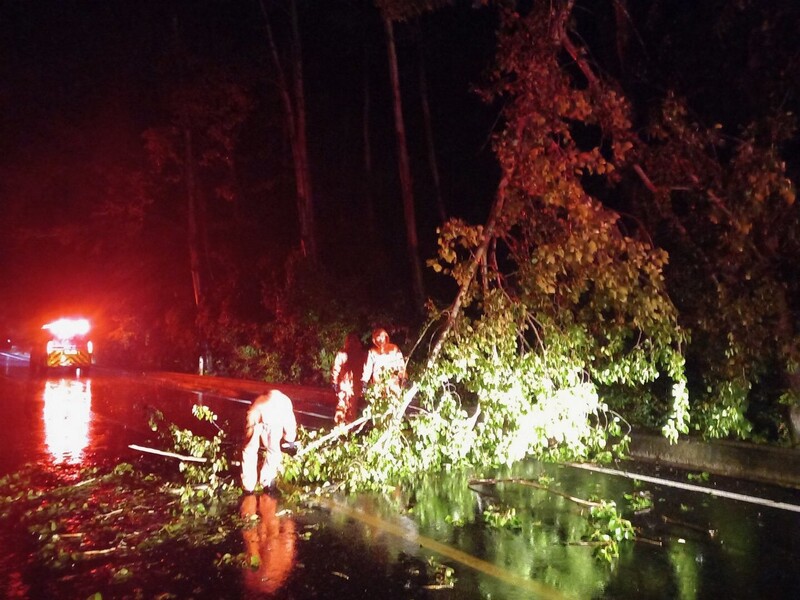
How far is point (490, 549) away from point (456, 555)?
1.02ft

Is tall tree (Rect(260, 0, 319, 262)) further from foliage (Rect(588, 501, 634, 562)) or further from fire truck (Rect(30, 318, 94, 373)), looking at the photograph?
foliage (Rect(588, 501, 634, 562))

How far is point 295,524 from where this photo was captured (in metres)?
6.61

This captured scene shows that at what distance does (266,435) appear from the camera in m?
7.75

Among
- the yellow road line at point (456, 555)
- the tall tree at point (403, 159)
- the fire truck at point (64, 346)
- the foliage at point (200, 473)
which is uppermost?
the tall tree at point (403, 159)

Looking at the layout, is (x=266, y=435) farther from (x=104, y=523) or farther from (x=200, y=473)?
(x=104, y=523)

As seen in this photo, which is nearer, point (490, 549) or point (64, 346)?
point (490, 549)

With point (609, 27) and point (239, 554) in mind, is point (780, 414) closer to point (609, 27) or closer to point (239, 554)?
point (609, 27)

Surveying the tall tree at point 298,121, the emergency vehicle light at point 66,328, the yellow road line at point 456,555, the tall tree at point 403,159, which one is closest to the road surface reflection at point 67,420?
the emergency vehicle light at point 66,328

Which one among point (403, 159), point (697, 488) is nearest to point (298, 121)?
point (403, 159)

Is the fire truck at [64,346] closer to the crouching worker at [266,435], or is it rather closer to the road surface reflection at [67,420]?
the road surface reflection at [67,420]

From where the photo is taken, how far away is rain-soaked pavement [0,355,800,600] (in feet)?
16.8

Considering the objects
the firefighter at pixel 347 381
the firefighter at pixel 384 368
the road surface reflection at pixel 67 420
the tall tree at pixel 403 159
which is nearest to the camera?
the firefighter at pixel 384 368

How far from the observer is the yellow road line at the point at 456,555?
5.04 metres

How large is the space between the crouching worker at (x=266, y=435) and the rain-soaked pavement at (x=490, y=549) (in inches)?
9.9
